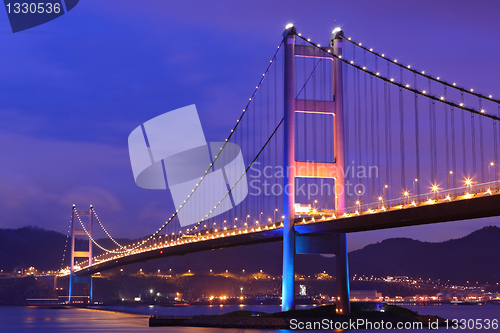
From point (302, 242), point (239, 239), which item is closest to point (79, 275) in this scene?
point (239, 239)

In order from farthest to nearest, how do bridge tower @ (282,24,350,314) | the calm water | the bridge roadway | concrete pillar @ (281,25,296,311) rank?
the calm water → concrete pillar @ (281,25,296,311) → bridge tower @ (282,24,350,314) → the bridge roadway

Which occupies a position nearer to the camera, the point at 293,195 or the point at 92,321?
the point at 293,195

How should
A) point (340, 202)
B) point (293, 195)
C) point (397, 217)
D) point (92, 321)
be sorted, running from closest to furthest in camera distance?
point (397, 217) → point (340, 202) → point (293, 195) → point (92, 321)

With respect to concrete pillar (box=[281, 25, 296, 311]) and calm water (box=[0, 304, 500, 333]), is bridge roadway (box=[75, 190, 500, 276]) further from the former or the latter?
calm water (box=[0, 304, 500, 333])

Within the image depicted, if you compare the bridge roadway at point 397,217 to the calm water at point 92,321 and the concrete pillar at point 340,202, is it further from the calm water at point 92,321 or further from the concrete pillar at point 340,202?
the calm water at point 92,321

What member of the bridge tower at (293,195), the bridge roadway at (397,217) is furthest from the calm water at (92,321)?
the bridge roadway at (397,217)

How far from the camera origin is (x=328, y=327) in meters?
40.6

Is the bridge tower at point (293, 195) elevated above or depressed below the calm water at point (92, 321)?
above

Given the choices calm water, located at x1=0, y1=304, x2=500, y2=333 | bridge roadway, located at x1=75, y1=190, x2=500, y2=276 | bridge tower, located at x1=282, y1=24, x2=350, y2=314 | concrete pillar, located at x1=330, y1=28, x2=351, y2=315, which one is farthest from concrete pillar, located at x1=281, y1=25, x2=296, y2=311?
calm water, located at x1=0, y1=304, x2=500, y2=333

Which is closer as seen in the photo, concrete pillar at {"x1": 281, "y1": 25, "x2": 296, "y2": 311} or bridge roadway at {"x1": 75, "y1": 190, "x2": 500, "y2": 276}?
bridge roadway at {"x1": 75, "y1": 190, "x2": 500, "y2": 276}

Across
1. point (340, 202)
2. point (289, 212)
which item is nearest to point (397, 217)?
point (340, 202)

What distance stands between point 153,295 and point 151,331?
102m

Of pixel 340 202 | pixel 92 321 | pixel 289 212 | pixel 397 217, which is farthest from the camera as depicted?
pixel 92 321

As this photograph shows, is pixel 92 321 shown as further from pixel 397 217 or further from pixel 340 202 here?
pixel 397 217
